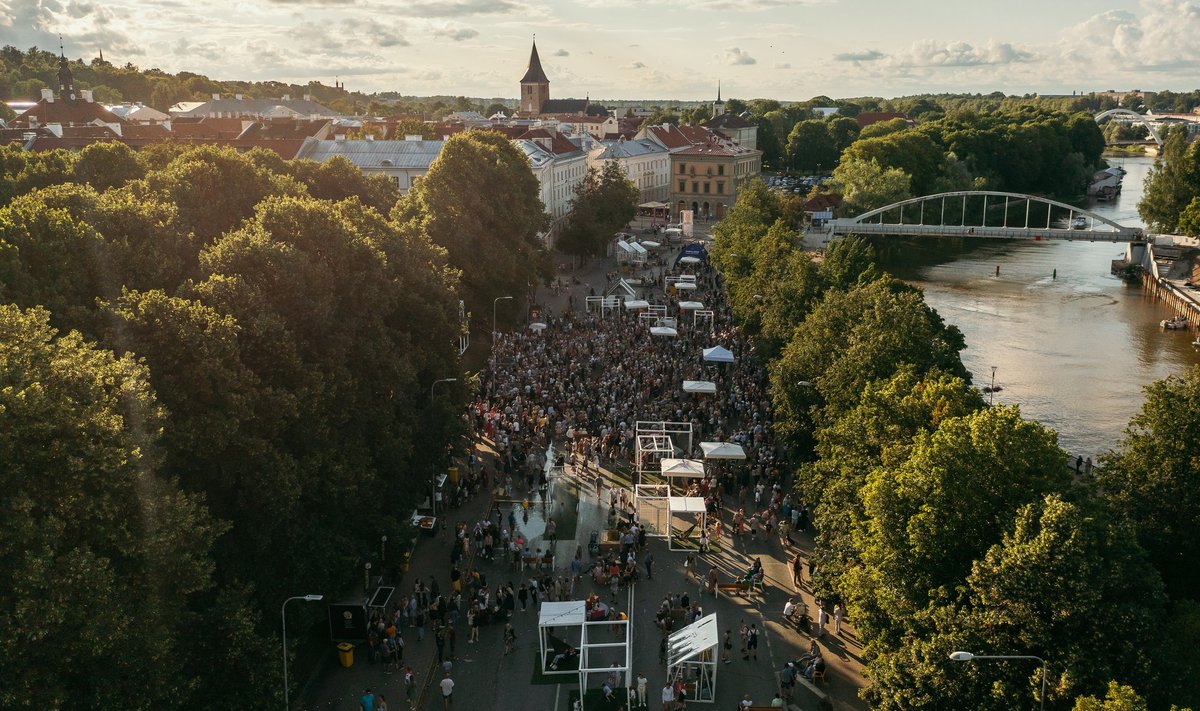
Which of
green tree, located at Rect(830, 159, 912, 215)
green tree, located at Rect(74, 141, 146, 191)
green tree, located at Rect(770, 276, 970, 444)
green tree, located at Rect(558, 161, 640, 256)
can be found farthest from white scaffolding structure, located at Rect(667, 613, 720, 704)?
green tree, located at Rect(830, 159, 912, 215)

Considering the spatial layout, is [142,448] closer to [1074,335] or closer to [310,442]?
[310,442]

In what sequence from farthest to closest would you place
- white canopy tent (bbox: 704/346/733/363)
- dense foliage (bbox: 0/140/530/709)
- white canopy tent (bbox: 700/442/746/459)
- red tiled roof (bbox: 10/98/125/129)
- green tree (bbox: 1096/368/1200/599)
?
1. red tiled roof (bbox: 10/98/125/129)
2. white canopy tent (bbox: 704/346/733/363)
3. white canopy tent (bbox: 700/442/746/459)
4. green tree (bbox: 1096/368/1200/599)
5. dense foliage (bbox: 0/140/530/709)

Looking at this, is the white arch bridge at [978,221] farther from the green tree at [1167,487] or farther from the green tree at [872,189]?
the green tree at [1167,487]

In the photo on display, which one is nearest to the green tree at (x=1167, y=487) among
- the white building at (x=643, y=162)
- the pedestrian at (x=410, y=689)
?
the pedestrian at (x=410, y=689)

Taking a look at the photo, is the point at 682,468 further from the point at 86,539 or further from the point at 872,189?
the point at 872,189

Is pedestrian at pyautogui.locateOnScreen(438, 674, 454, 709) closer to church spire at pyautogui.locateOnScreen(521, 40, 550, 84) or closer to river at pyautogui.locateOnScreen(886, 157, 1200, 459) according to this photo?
river at pyautogui.locateOnScreen(886, 157, 1200, 459)

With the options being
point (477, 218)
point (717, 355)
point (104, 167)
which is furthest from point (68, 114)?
point (717, 355)
